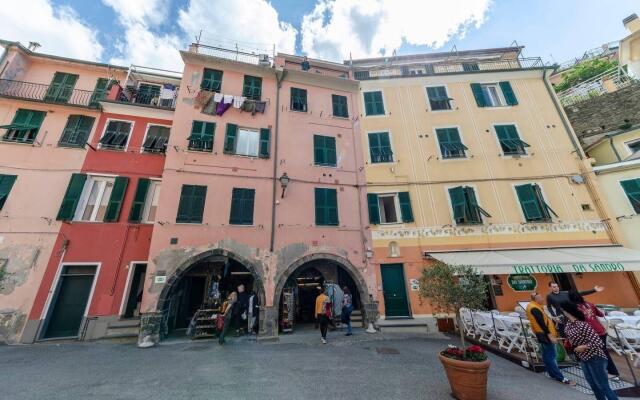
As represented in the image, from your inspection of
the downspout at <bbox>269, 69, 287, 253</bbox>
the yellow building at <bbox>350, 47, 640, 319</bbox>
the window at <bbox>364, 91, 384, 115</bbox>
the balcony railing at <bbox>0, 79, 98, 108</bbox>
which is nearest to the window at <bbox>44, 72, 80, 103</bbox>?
the balcony railing at <bbox>0, 79, 98, 108</bbox>

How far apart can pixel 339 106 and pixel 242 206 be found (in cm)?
832

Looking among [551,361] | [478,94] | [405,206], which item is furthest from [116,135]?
[478,94]

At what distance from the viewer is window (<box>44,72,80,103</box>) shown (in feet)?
41.3

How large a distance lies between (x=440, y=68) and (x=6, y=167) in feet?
79.9

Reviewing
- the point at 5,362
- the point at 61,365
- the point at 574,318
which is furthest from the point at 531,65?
the point at 5,362

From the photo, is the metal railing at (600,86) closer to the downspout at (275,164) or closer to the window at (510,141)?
the window at (510,141)

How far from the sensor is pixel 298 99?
14.1 meters

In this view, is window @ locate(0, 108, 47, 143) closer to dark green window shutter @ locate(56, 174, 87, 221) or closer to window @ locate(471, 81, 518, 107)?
dark green window shutter @ locate(56, 174, 87, 221)

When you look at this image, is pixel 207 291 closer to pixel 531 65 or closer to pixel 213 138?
pixel 213 138

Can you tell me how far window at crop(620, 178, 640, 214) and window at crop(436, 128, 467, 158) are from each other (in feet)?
23.0

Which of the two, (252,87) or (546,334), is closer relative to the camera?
(546,334)

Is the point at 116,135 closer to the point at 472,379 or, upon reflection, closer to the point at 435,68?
the point at 472,379

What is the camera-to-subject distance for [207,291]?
491 inches

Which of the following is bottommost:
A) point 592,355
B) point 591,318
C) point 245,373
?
point 245,373
